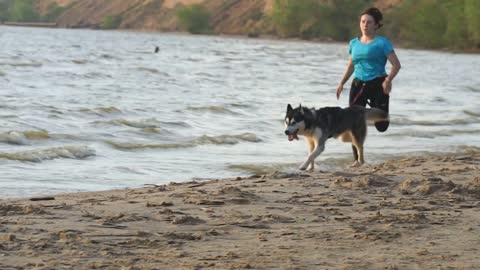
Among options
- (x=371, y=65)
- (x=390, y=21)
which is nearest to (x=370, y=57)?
(x=371, y=65)

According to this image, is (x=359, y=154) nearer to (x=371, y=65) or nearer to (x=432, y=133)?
(x=371, y=65)

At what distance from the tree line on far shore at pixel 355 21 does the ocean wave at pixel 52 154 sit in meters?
63.6

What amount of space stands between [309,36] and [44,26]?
60906 millimetres

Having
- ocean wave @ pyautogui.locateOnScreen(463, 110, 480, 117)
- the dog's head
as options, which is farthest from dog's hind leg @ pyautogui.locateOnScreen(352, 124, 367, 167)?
ocean wave @ pyautogui.locateOnScreen(463, 110, 480, 117)

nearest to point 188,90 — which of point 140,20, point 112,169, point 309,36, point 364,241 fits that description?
point 112,169

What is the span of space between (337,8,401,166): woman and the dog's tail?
7cm

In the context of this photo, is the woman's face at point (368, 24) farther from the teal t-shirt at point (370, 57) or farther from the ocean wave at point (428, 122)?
the ocean wave at point (428, 122)

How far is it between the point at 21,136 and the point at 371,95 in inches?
210

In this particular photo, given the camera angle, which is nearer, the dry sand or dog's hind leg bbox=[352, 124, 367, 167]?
the dry sand

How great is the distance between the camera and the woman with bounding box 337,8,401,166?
11000 millimetres

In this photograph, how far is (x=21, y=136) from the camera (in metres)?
14.4

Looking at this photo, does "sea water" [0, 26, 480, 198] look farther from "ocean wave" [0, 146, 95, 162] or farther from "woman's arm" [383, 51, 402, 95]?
"woman's arm" [383, 51, 402, 95]

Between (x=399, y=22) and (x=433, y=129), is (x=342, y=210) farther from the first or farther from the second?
(x=399, y=22)

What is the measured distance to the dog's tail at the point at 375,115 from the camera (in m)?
11.3
